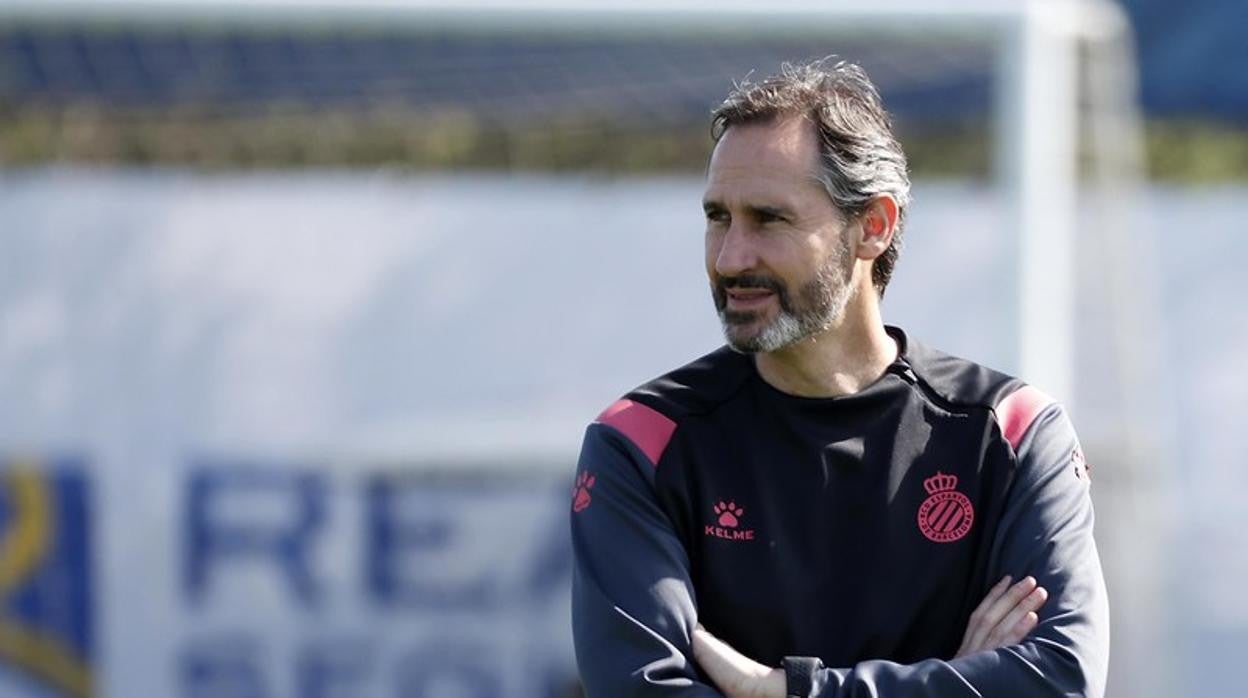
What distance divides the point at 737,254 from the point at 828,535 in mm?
434

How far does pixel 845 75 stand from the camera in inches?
138

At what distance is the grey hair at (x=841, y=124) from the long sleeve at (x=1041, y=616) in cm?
40

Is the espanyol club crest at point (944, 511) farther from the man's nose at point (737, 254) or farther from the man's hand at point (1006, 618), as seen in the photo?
the man's nose at point (737, 254)

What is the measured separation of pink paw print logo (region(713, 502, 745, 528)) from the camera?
130 inches

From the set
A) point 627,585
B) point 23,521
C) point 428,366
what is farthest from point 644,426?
point 23,521

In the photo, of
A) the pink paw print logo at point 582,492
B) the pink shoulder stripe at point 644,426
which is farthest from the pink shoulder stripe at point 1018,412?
the pink paw print logo at point 582,492

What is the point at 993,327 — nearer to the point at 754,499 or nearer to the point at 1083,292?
the point at 1083,292

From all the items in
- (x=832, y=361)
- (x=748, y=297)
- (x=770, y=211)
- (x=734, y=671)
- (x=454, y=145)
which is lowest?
(x=454, y=145)

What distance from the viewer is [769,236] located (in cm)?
330

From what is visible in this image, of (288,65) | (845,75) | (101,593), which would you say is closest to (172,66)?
(288,65)

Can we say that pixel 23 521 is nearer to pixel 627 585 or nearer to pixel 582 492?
pixel 582 492

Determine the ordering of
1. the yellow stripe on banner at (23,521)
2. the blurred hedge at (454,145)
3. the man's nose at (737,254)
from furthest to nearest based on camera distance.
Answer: the blurred hedge at (454,145) < the yellow stripe on banner at (23,521) < the man's nose at (737,254)

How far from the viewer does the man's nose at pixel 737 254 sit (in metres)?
3.29

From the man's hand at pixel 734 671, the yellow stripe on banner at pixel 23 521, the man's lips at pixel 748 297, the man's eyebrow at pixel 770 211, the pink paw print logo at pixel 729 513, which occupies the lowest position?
the yellow stripe on banner at pixel 23 521
